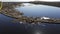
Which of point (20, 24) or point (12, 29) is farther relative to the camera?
point (20, 24)

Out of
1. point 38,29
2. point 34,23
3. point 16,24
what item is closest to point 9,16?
point 16,24

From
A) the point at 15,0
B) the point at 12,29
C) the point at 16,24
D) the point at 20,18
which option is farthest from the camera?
the point at 15,0

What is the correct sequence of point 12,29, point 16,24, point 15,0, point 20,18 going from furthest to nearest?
point 15,0 → point 20,18 → point 16,24 → point 12,29

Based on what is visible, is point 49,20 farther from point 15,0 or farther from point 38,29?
point 15,0

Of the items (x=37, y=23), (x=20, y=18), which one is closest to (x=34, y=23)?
(x=37, y=23)

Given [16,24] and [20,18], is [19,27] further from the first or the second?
[20,18]

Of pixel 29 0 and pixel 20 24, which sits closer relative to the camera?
pixel 20 24

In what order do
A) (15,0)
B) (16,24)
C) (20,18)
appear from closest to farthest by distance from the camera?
(16,24), (20,18), (15,0)

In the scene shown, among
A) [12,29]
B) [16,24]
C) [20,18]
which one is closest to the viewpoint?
[12,29]
